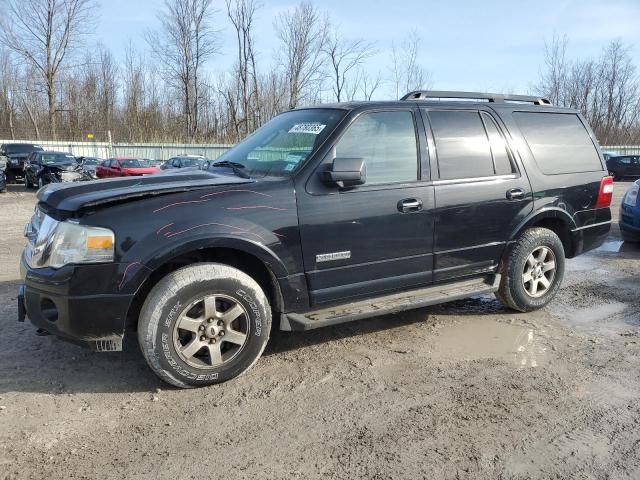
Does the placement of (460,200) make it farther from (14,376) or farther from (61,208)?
(14,376)

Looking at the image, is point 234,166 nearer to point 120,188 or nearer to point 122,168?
point 120,188

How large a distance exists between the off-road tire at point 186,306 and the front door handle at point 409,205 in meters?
1.27

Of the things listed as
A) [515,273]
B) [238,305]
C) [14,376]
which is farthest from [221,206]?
[515,273]

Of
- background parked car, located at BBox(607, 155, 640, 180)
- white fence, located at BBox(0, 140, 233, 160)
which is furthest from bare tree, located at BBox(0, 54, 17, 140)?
background parked car, located at BBox(607, 155, 640, 180)

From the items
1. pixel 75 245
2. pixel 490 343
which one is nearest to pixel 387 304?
pixel 490 343

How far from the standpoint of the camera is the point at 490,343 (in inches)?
166

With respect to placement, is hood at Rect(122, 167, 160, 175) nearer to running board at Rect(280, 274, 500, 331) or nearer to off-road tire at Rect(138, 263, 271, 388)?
running board at Rect(280, 274, 500, 331)

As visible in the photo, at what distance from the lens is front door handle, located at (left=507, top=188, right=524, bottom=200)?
4.58m

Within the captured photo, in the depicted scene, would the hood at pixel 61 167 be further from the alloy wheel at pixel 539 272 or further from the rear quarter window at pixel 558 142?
the alloy wheel at pixel 539 272

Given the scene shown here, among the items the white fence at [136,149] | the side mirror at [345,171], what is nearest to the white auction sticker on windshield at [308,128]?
the side mirror at [345,171]

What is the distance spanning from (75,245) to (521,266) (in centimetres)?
371

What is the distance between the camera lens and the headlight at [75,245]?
3.04 metres

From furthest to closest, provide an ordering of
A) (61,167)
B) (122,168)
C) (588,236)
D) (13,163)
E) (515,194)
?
(13,163) < (122,168) < (61,167) < (588,236) < (515,194)

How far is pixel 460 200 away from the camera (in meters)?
4.29
